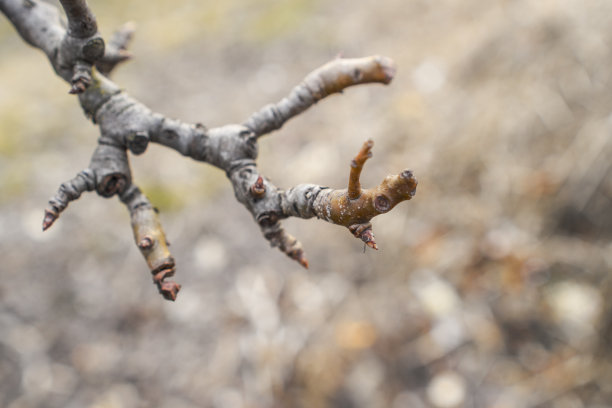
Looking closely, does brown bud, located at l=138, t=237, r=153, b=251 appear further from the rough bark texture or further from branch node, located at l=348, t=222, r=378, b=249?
branch node, located at l=348, t=222, r=378, b=249

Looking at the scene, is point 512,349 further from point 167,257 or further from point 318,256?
point 167,257

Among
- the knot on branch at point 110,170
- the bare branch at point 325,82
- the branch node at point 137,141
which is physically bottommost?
the knot on branch at point 110,170

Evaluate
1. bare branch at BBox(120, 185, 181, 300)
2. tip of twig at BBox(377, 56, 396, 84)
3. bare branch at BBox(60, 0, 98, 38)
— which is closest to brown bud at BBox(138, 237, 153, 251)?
bare branch at BBox(120, 185, 181, 300)

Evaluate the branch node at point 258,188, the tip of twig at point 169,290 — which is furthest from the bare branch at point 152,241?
the branch node at point 258,188

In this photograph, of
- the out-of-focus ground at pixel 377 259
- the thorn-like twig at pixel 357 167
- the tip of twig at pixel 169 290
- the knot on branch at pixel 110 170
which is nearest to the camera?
the thorn-like twig at pixel 357 167

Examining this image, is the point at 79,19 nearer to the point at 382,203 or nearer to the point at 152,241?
the point at 152,241

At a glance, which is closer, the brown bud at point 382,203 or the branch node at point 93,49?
the brown bud at point 382,203

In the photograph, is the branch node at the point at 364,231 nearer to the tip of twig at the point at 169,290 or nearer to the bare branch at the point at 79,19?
the tip of twig at the point at 169,290

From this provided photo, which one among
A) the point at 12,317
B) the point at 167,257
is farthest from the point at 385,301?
the point at 12,317

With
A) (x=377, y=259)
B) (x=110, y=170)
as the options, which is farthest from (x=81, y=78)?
(x=377, y=259)
